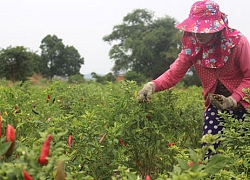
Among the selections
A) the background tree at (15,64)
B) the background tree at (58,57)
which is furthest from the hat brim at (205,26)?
the background tree at (58,57)

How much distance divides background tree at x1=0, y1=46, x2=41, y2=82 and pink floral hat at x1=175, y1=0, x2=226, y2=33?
22117 mm

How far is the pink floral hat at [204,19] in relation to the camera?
2.34 metres

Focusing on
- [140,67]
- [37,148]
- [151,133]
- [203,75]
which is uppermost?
[140,67]

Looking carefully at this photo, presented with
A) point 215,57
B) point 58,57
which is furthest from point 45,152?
point 58,57

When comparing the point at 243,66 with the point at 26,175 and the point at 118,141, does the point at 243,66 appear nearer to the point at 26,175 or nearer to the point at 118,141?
the point at 118,141

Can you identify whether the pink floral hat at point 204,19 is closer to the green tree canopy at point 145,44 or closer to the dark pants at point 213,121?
the dark pants at point 213,121

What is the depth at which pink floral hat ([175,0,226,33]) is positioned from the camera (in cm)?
234

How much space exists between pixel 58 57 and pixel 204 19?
47600 mm

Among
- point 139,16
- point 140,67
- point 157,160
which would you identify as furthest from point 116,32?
point 157,160

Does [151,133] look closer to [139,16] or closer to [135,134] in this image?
[135,134]

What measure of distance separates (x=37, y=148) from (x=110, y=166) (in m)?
1.14

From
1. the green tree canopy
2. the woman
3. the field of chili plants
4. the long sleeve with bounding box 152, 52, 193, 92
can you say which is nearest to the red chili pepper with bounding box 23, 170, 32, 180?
the field of chili plants

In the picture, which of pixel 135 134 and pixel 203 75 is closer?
pixel 135 134

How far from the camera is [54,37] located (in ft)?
165
